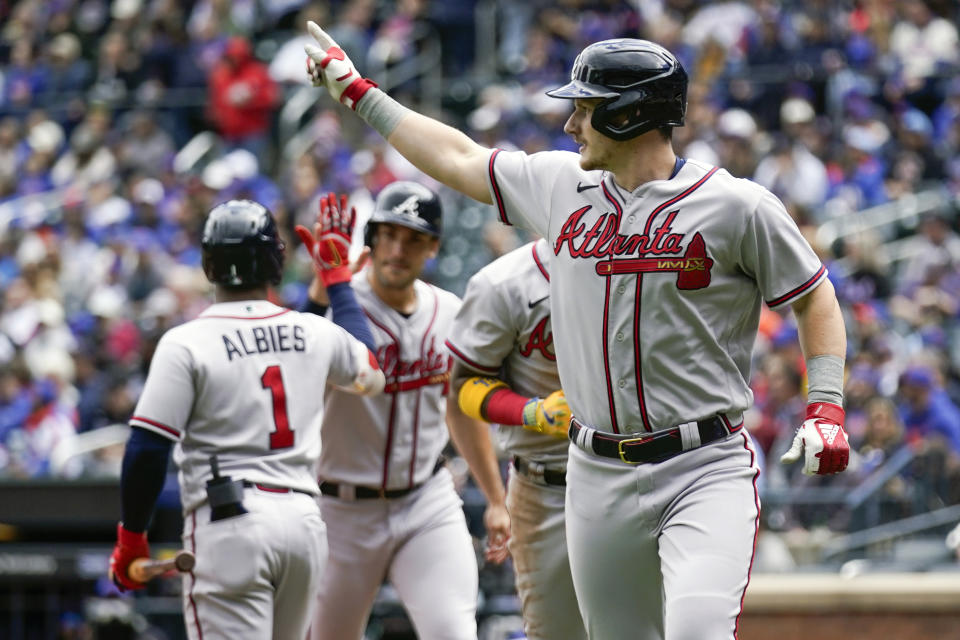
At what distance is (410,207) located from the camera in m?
6.00

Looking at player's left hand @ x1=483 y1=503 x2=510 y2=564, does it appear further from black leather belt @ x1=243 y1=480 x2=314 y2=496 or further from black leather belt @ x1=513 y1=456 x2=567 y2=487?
black leather belt @ x1=243 y1=480 x2=314 y2=496

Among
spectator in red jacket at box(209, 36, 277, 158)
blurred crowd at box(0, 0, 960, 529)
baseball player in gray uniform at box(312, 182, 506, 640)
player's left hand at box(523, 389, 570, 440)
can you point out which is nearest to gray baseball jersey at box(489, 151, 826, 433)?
player's left hand at box(523, 389, 570, 440)

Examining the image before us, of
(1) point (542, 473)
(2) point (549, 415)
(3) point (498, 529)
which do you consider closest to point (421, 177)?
(3) point (498, 529)

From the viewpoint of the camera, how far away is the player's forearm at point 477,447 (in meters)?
5.73

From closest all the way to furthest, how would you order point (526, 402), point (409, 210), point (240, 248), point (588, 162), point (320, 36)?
1. point (588, 162)
2. point (320, 36)
3. point (240, 248)
4. point (526, 402)
5. point (409, 210)

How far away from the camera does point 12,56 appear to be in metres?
19.2

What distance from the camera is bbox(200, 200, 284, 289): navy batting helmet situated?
5.14 m

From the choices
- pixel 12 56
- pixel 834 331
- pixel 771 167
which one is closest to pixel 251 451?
pixel 834 331

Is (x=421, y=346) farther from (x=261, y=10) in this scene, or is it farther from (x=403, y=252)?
(x=261, y=10)

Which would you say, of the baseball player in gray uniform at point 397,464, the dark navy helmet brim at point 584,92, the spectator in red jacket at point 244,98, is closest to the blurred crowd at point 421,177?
the spectator in red jacket at point 244,98

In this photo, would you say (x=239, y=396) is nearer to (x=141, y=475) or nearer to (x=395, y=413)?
(x=141, y=475)

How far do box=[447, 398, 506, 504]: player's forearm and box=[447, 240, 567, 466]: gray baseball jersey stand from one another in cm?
22

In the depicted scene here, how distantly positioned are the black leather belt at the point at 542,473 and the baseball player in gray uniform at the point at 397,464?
1.25ft

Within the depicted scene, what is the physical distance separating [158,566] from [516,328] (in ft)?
4.89
